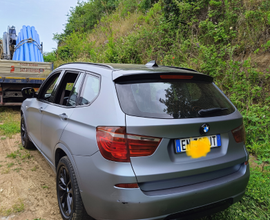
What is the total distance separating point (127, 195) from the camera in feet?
5.79

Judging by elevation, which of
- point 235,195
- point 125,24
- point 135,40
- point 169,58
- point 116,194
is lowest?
point 235,195

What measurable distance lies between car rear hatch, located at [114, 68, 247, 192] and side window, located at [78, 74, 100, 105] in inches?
12.5

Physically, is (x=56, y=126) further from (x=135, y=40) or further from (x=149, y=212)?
(x=135, y=40)

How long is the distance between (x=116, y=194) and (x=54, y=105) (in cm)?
175

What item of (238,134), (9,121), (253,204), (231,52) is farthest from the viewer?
(9,121)

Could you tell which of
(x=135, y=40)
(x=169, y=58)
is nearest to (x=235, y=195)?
(x=169, y=58)

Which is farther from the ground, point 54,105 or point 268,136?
point 54,105

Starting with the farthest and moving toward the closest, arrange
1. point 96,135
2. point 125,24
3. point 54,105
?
point 125,24
point 54,105
point 96,135

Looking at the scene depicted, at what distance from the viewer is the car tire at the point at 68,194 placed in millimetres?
2135

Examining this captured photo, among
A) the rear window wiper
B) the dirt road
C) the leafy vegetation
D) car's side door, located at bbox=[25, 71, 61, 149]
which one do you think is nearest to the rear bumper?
the rear window wiper

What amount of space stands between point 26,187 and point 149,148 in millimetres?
2395

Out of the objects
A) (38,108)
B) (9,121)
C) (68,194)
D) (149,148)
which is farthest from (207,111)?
(9,121)

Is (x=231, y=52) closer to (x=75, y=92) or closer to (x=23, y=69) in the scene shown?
(x=75, y=92)

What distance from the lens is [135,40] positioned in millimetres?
8594
